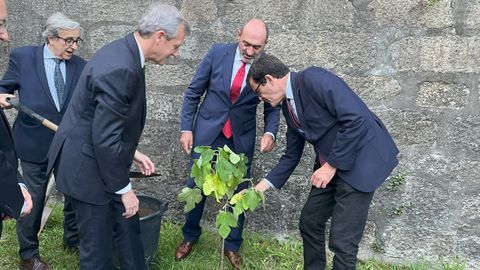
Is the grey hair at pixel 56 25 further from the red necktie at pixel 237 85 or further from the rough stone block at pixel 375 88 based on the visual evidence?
the rough stone block at pixel 375 88

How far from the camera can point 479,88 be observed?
12.4 feet

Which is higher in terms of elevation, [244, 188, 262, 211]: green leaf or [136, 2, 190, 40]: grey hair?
[136, 2, 190, 40]: grey hair

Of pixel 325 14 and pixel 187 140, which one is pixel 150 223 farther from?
pixel 325 14

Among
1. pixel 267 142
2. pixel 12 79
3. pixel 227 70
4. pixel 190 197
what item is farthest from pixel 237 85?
pixel 12 79

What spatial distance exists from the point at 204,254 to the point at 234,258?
0.25 m

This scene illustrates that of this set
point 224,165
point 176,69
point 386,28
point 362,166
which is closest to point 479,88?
point 386,28

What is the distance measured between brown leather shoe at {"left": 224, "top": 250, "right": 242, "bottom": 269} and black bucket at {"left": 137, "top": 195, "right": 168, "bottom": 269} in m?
0.54

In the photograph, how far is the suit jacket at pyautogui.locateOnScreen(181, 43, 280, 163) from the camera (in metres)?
3.83

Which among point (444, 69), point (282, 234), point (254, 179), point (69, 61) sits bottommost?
point (282, 234)

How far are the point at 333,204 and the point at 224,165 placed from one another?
0.82 metres

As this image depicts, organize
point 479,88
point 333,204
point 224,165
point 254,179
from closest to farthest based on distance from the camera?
point 224,165
point 333,204
point 479,88
point 254,179

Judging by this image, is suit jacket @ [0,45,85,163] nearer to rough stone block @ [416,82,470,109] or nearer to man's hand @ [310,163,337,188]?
man's hand @ [310,163,337,188]

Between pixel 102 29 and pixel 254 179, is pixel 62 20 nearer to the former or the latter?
pixel 102 29

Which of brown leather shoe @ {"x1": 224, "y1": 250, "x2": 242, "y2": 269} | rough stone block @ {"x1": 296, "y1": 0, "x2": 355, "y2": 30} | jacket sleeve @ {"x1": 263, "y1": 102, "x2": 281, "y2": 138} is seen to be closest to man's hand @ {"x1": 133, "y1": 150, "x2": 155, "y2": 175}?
jacket sleeve @ {"x1": 263, "y1": 102, "x2": 281, "y2": 138}
